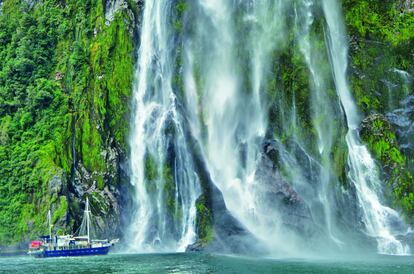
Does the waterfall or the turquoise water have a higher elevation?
the waterfall

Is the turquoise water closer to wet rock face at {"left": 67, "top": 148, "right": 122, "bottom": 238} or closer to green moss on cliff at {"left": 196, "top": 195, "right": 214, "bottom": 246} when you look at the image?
green moss on cliff at {"left": 196, "top": 195, "right": 214, "bottom": 246}

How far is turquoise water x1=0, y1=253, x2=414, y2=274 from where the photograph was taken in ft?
127

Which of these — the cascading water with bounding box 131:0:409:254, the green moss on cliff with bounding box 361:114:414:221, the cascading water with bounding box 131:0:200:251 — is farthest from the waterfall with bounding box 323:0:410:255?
the cascading water with bounding box 131:0:200:251

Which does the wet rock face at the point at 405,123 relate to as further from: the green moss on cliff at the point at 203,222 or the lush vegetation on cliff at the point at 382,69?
the green moss on cliff at the point at 203,222

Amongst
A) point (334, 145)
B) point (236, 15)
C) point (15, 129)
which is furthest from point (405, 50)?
point (15, 129)

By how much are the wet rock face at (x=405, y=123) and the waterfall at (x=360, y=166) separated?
3.06m

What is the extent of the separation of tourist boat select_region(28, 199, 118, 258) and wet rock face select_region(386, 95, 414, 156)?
24.8 metres

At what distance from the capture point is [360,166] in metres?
54.6

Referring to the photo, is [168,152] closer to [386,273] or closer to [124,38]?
[124,38]

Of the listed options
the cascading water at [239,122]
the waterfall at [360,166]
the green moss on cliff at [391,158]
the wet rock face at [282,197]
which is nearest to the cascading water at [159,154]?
the cascading water at [239,122]

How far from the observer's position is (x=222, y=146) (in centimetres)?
5622

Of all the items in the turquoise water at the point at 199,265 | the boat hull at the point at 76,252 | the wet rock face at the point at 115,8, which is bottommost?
the turquoise water at the point at 199,265

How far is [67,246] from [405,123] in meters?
29.4

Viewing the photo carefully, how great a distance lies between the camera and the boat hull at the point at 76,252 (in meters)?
52.4
